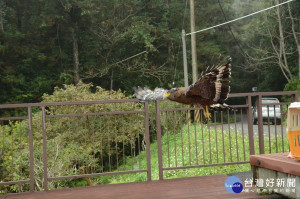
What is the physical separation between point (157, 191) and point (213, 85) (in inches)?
61.0

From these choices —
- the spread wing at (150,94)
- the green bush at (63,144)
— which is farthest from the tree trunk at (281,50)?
the spread wing at (150,94)

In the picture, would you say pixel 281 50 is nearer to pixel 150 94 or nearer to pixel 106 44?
pixel 106 44

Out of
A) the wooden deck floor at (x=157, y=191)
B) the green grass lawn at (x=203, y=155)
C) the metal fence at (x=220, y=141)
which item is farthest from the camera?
the green grass lawn at (x=203, y=155)

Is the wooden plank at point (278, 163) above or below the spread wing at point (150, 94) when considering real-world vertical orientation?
below

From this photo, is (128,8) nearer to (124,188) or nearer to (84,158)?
(84,158)

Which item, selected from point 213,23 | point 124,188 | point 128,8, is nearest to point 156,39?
point 128,8

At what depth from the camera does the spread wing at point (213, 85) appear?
2775 mm

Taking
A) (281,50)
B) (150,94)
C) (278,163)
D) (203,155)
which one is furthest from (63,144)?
(281,50)

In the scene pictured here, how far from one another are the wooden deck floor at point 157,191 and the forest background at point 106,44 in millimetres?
13536

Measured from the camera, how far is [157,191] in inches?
152

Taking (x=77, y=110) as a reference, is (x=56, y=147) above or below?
below

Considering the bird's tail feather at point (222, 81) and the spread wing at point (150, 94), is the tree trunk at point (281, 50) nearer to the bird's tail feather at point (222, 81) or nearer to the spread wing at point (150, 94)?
the spread wing at point (150, 94)

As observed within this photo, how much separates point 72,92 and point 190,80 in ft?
37.1

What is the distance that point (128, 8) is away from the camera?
19.3m
